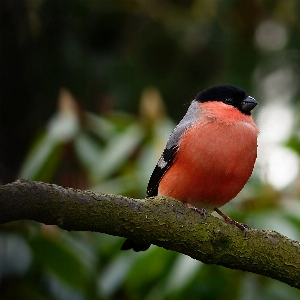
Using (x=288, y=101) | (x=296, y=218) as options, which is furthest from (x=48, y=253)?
(x=288, y=101)

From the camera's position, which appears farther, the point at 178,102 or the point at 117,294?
the point at 178,102

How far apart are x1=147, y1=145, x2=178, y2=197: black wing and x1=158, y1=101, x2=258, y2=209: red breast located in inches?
1.3

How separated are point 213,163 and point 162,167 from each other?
1.28 ft

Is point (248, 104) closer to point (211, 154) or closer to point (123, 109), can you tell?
point (211, 154)

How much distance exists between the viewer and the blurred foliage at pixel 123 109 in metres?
3.63

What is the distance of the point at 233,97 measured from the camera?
312cm

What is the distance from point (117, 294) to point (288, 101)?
9.08 feet

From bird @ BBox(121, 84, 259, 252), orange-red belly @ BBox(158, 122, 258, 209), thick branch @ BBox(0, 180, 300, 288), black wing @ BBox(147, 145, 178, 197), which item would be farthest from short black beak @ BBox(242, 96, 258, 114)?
thick branch @ BBox(0, 180, 300, 288)

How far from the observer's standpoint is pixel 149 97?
4684 millimetres

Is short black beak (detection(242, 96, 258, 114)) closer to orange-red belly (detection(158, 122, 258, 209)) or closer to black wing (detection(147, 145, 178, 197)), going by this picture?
orange-red belly (detection(158, 122, 258, 209))

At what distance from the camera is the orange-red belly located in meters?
2.81

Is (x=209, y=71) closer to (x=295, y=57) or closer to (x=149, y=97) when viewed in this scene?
(x=295, y=57)

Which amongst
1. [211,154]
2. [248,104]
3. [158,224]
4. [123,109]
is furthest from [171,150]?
[123,109]

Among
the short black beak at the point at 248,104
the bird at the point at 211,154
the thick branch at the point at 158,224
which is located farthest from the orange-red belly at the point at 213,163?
the thick branch at the point at 158,224
